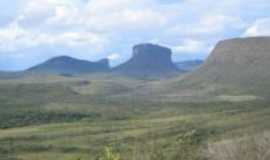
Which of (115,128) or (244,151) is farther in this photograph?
(115,128)

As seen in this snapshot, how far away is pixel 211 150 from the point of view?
60.0m

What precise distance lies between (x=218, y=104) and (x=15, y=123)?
6859 centimetres

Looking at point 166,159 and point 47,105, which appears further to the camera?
point 47,105

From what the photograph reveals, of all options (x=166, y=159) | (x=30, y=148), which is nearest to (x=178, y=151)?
(x=166, y=159)

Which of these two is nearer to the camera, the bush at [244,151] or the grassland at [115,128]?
the bush at [244,151]

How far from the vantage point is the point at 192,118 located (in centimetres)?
14325

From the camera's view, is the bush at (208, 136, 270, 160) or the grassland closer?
the bush at (208, 136, 270, 160)

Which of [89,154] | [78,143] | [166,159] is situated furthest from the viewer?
[78,143]

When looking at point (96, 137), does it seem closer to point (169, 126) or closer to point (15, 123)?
point (169, 126)

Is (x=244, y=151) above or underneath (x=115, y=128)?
above

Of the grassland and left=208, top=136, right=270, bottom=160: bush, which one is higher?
left=208, top=136, right=270, bottom=160: bush

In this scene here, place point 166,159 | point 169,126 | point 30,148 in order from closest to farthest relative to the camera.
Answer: point 166,159 → point 30,148 → point 169,126

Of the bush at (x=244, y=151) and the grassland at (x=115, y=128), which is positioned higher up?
the bush at (x=244, y=151)

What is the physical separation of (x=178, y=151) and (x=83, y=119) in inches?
3817
